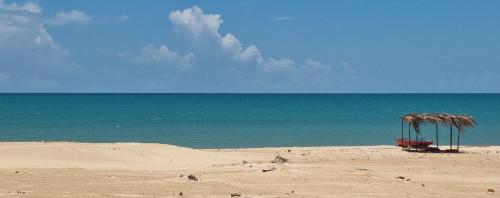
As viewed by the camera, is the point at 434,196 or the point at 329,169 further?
the point at 329,169

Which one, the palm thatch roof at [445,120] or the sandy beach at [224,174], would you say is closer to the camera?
the sandy beach at [224,174]

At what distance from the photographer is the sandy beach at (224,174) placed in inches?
634

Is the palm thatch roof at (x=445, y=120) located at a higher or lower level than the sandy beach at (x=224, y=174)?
higher

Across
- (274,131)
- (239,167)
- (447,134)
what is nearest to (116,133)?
(274,131)

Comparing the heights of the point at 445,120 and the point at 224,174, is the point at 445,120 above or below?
above

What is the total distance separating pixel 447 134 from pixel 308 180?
1395 inches

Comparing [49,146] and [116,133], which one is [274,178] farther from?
[116,133]

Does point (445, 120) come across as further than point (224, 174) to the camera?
Yes

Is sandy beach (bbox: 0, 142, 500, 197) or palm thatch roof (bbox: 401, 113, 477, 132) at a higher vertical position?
palm thatch roof (bbox: 401, 113, 477, 132)

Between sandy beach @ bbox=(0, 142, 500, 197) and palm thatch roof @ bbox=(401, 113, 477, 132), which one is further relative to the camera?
palm thatch roof @ bbox=(401, 113, 477, 132)

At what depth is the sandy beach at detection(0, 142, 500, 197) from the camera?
16109 mm

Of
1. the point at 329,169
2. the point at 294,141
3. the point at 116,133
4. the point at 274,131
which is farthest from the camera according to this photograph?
the point at 274,131

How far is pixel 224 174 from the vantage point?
19703mm

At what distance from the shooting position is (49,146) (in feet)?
83.2
